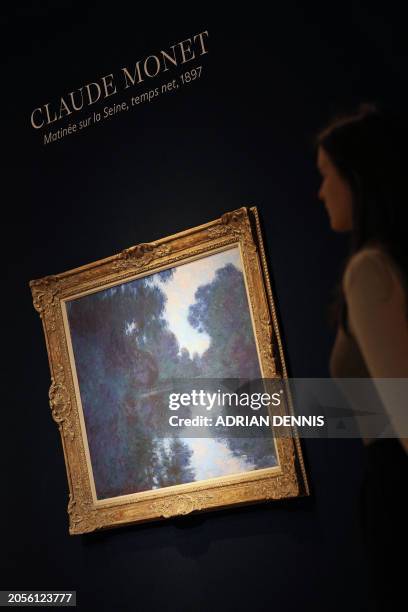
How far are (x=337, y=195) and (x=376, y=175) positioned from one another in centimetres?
17

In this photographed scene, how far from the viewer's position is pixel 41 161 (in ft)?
15.2

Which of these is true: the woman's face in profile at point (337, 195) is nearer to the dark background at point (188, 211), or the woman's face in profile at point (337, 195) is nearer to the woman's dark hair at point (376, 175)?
the woman's dark hair at point (376, 175)

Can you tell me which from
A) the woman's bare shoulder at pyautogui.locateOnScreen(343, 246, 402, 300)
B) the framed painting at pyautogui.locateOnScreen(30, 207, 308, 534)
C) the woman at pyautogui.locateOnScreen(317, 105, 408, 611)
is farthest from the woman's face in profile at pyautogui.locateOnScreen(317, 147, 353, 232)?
the framed painting at pyautogui.locateOnScreen(30, 207, 308, 534)

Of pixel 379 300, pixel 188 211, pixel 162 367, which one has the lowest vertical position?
pixel 379 300

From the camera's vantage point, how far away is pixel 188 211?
4070mm

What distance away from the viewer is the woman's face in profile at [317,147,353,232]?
94.7 inches

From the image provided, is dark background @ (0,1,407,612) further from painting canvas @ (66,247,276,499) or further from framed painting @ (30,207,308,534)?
painting canvas @ (66,247,276,499)

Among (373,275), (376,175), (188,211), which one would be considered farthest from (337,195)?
(188,211)

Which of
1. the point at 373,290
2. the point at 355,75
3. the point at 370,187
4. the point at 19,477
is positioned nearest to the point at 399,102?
the point at 355,75

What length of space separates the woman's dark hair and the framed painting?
1346 mm

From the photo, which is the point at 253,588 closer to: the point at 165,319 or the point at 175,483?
the point at 175,483

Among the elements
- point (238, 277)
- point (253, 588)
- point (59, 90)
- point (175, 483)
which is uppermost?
point (59, 90)

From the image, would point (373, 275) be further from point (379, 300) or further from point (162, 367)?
point (162, 367)

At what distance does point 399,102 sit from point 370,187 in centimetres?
132
